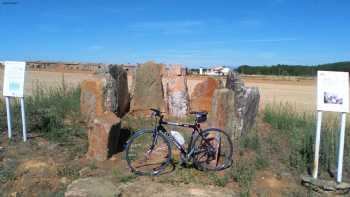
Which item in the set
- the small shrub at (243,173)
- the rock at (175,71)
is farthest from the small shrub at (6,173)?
the rock at (175,71)

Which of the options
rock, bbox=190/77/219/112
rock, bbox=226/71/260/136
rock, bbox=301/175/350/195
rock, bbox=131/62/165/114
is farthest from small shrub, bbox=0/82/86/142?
rock, bbox=301/175/350/195

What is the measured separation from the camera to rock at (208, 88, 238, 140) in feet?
23.6

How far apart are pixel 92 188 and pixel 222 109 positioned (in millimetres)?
2947

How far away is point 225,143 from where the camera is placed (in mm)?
7047

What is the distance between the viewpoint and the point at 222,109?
23.7 feet

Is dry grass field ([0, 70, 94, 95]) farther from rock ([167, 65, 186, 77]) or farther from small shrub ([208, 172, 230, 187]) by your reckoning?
small shrub ([208, 172, 230, 187])

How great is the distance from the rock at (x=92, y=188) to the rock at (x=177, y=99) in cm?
494

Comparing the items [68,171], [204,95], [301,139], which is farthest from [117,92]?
[301,139]

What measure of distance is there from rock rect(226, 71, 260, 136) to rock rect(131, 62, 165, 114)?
2682 mm

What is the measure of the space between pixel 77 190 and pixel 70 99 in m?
5.37

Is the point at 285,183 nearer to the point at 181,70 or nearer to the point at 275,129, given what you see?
the point at 275,129

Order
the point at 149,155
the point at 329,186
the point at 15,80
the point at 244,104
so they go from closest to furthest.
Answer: the point at 329,186, the point at 149,155, the point at 15,80, the point at 244,104

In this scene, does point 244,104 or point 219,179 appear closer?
point 219,179

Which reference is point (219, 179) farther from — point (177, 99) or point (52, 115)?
point (177, 99)
